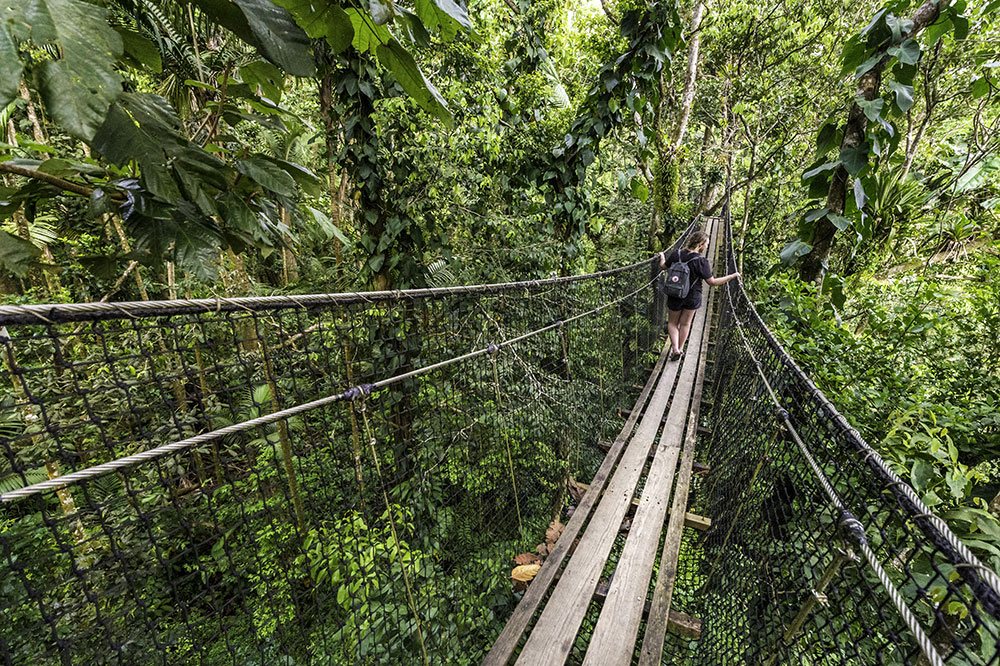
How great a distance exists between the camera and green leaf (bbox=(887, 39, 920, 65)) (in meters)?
2.04

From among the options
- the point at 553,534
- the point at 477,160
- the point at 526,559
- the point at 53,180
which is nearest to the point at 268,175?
the point at 53,180

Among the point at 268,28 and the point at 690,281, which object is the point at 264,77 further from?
the point at 690,281

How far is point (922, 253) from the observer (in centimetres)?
442

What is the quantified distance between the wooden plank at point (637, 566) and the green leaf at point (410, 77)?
173 cm

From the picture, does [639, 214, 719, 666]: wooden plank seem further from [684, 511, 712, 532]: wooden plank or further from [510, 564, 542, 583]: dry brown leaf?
[510, 564, 542, 583]: dry brown leaf

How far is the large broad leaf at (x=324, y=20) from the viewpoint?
554mm

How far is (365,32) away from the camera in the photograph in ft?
1.85

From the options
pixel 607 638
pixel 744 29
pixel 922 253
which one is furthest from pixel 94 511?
pixel 744 29

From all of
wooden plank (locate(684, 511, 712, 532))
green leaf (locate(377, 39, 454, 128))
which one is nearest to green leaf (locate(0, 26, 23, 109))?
green leaf (locate(377, 39, 454, 128))

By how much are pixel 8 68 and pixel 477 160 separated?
2.61 m

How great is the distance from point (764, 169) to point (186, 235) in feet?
25.5

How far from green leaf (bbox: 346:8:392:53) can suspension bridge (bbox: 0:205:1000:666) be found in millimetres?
536

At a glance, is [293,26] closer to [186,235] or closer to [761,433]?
[186,235]

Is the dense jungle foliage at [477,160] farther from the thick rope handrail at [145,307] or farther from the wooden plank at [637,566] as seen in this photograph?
the wooden plank at [637,566]
